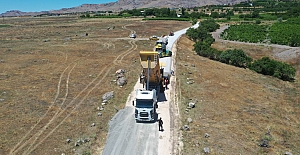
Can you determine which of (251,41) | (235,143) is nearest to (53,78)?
(235,143)

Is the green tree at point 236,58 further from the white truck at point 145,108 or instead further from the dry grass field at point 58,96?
the white truck at point 145,108

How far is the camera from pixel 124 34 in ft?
254

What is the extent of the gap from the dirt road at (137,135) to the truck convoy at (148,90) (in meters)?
0.98

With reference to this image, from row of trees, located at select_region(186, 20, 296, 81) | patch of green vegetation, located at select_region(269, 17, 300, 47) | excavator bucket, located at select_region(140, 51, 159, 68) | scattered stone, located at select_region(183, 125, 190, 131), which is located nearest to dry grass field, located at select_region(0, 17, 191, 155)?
excavator bucket, located at select_region(140, 51, 159, 68)

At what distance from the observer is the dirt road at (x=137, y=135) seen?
18016mm

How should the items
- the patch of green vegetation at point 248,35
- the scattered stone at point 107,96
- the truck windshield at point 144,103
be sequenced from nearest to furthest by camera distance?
the truck windshield at point 144,103
the scattered stone at point 107,96
the patch of green vegetation at point 248,35

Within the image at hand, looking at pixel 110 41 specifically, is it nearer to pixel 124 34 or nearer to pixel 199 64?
pixel 124 34

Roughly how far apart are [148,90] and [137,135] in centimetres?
577

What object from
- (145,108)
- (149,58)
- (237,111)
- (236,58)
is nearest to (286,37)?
(236,58)

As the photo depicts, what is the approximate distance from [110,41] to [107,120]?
44.5 m

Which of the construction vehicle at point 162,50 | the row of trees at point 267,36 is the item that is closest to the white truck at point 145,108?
the construction vehicle at point 162,50

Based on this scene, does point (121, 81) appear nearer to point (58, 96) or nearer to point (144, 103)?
point (58, 96)

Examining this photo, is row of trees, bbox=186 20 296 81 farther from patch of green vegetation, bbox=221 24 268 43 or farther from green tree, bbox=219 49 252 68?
patch of green vegetation, bbox=221 24 268 43

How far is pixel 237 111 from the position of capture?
2541 centimetres
